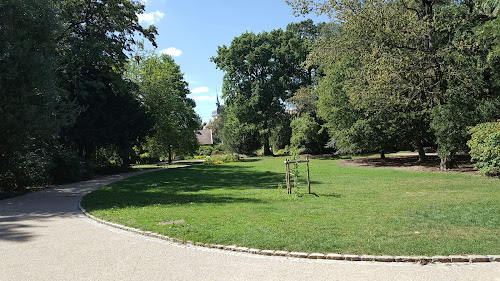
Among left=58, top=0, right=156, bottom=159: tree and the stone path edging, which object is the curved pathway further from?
left=58, top=0, right=156, bottom=159: tree

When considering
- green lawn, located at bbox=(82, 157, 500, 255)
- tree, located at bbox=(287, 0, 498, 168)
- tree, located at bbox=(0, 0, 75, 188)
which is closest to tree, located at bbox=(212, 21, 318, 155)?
tree, located at bbox=(287, 0, 498, 168)

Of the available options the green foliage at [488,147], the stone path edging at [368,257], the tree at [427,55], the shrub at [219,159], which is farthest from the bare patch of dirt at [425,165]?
the stone path edging at [368,257]

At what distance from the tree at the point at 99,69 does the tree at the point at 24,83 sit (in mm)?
5975

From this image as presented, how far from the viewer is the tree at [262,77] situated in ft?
162

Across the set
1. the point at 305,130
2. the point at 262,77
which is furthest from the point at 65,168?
the point at 262,77

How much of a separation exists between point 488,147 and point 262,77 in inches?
1545

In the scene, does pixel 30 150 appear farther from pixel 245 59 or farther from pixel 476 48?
pixel 245 59

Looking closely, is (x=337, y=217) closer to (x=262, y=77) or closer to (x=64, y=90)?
(x=64, y=90)

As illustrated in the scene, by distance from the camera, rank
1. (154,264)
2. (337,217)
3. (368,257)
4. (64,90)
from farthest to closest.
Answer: (64,90) < (337,217) < (154,264) < (368,257)

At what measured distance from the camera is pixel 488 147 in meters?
15.2

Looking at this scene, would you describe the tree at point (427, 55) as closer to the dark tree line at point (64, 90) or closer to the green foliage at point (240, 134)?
the dark tree line at point (64, 90)

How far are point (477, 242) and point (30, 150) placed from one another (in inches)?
752

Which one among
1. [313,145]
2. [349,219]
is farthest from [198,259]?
[313,145]

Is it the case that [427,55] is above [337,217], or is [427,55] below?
above
